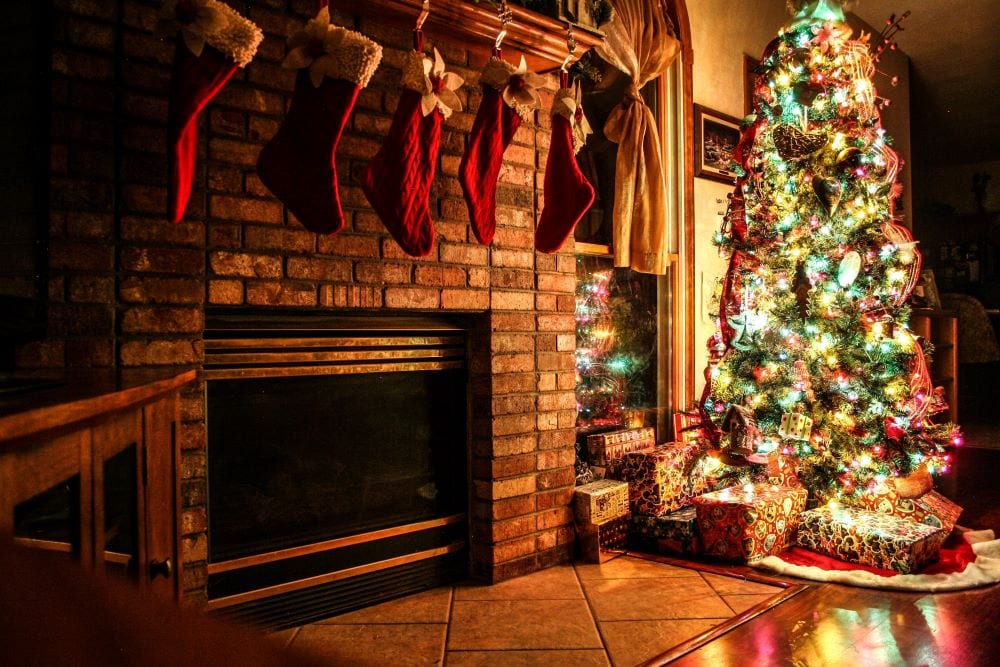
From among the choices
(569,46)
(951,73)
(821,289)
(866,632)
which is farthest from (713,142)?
(951,73)

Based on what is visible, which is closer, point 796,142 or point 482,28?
point 482,28

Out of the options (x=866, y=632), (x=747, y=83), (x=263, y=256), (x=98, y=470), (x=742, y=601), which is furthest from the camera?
(x=747, y=83)

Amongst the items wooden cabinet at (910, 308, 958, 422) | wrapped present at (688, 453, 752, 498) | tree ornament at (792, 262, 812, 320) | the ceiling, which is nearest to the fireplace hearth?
wrapped present at (688, 453, 752, 498)

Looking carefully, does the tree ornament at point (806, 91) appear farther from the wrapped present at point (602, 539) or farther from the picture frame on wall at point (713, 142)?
the wrapped present at point (602, 539)

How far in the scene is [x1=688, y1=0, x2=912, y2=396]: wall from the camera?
167 inches

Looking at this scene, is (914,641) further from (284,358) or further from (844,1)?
(844,1)

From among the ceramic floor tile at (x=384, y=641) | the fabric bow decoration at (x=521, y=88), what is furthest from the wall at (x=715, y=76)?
the ceramic floor tile at (x=384, y=641)

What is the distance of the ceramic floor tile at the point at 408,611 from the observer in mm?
2320

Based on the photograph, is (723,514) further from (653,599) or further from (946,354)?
(946,354)

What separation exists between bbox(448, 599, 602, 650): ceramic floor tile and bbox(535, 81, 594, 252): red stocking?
1.33m

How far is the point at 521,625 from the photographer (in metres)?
2.27

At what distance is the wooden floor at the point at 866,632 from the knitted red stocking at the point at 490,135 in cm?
159

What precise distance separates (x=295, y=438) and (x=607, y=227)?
2.26 m

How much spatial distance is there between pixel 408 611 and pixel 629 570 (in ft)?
3.21
